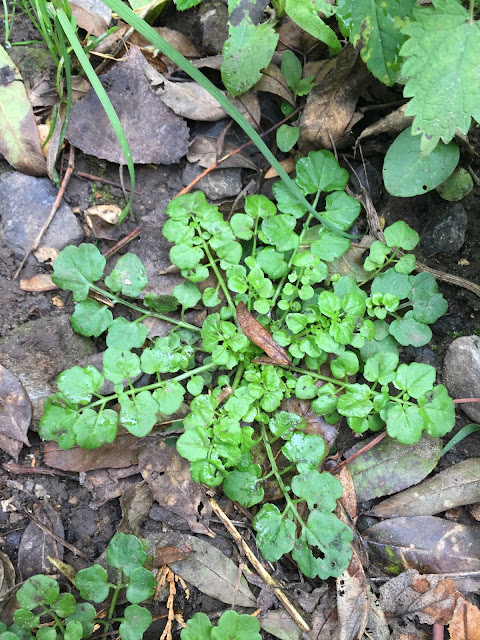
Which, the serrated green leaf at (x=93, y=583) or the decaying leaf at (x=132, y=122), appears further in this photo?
the decaying leaf at (x=132, y=122)

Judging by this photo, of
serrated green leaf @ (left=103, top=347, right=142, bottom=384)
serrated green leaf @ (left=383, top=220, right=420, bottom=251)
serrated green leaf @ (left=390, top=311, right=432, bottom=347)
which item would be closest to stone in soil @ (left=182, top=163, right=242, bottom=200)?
serrated green leaf @ (left=383, top=220, right=420, bottom=251)

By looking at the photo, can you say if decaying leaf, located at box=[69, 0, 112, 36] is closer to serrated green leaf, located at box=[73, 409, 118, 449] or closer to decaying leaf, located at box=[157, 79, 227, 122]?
decaying leaf, located at box=[157, 79, 227, 122]

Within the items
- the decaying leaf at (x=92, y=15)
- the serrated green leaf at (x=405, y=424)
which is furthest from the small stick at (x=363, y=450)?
the decaying leaf at (x=92, y=15)

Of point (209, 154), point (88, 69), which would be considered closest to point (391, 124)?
point (209, 154)

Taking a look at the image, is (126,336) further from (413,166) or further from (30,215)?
(413,166)

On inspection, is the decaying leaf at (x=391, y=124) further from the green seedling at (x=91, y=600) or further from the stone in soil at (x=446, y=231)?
the green seedling at (x=91, y=600)
